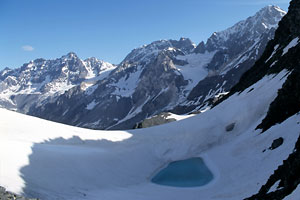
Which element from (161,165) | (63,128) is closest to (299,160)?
(161,165)

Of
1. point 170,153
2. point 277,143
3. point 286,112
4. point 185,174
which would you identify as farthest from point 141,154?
point 277,143

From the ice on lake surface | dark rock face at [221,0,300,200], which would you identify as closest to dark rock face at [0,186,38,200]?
dark rock face at [221,0,300,200]

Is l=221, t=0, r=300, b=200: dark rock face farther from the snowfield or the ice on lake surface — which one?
the ice on lake surface

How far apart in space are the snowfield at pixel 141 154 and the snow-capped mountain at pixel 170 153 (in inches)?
4.4

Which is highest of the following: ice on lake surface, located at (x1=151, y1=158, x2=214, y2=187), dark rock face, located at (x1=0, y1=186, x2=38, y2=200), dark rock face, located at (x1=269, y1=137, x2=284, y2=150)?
ice on lake surface, located at (x1=151, y1=158, x2=214, y2=187)

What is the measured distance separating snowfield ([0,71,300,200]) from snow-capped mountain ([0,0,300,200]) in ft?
0.37

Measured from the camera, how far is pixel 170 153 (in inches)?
2144

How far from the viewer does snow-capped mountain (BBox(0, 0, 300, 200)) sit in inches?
1030

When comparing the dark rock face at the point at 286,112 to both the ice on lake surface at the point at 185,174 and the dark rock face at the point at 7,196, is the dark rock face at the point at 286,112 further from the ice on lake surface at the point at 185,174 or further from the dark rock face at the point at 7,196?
the dark rock face at the point at 7,196

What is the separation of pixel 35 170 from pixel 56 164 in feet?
12.7

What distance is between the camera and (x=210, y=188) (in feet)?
104

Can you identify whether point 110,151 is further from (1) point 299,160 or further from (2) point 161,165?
(1) point 299,160

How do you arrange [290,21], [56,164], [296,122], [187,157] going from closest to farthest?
1. [296,122]
2. [56,164]
3. [187,157]
4. [290,21]

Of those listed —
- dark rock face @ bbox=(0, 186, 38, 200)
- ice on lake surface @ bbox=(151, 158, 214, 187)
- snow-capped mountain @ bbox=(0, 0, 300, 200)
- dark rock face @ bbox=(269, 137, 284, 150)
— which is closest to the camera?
dark rock face @ bbox=(0, 186, 38, 200)
